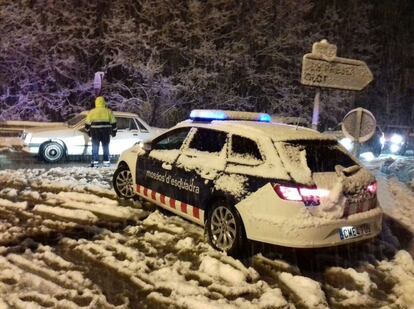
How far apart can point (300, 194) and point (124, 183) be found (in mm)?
3872

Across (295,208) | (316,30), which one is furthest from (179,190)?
(316,30)

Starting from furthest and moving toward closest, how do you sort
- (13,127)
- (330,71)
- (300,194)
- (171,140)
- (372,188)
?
(13,127), (330,71), (171,140), (372,188), (300,194)

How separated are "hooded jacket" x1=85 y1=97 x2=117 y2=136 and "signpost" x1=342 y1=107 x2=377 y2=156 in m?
5.60

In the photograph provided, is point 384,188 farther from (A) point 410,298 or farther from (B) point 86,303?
(B) point 86,303

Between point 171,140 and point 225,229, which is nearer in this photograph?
point 225,229

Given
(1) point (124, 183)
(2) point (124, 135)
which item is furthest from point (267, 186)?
(2) point (124, 135)

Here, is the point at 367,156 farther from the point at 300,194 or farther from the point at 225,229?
the point at 300,194

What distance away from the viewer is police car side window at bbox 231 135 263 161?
5698 millimetres

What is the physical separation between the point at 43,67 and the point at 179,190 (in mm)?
20608

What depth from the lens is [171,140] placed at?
7602 millimetres

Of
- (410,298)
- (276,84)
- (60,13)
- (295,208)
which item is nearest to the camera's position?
(410,298)

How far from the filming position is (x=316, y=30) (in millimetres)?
29922

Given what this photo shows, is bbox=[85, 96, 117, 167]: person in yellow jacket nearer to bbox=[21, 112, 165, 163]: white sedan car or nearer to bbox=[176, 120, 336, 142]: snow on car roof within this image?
bbox=[21, 112, 165, 163]: white sedan car

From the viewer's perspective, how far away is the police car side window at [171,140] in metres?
7.16
